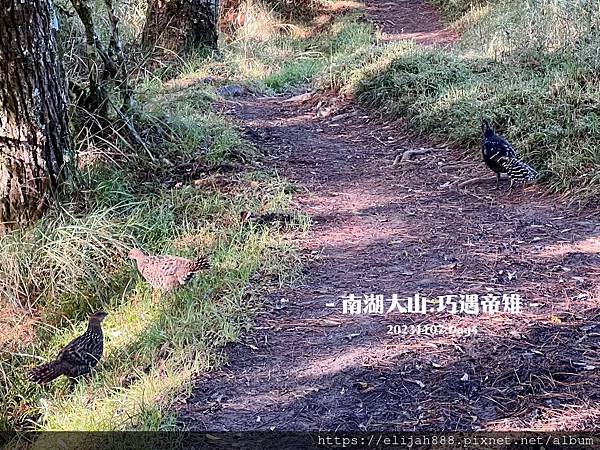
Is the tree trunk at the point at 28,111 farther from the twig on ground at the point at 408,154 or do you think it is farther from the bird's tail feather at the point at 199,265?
the twig on ground at the point at 408,154

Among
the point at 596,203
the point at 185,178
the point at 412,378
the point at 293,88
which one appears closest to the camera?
the point at 412,378

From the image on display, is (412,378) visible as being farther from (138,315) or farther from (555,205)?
(555,205)

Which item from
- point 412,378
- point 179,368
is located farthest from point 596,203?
point 179,368

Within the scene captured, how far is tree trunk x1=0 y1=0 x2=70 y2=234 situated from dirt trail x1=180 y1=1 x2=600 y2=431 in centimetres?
171

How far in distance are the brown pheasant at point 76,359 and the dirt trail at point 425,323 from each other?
2.29ft

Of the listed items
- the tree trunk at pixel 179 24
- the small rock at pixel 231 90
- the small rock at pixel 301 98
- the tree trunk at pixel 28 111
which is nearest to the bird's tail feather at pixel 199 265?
the tree trunk at pixel 28 111

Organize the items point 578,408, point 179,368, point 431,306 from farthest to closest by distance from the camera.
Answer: point 431,306, point 179,368, point 578,408

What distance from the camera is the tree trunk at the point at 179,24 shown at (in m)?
8.82

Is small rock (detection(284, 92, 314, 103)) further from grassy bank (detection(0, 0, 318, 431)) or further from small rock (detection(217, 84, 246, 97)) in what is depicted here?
grassy bank (detection(0, 0, 318, 431))

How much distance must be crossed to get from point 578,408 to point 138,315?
2.34 meters

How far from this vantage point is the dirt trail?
9.06 feet

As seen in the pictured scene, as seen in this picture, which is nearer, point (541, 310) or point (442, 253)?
point (541, 310)

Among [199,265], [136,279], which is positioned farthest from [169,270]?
[136,279]

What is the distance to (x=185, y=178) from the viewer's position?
5301 mm
